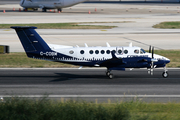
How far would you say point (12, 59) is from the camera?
31547 mm

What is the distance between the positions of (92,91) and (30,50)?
6.45 metres

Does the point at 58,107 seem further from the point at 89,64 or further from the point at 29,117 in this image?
the point at 89,64

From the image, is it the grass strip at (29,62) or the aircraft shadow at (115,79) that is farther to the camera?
the grass strip at (29,62)

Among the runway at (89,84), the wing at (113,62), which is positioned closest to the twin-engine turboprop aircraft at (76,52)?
the wing at (113,62)

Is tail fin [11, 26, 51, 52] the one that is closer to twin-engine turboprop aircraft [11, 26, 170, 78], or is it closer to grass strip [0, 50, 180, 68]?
twin-engine turboprop aircraft [11, 26, 170, 78]

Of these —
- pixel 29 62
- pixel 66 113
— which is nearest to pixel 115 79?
pixel 29 62

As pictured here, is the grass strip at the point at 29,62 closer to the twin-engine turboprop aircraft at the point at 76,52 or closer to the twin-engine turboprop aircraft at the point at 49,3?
the twin-engine turboprop aircraft at the point at 76,52

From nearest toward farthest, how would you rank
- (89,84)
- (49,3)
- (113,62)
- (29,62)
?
(89,84) → (113,62) → (29,62) → (49,3)

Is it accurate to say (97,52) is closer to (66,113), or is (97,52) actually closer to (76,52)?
(76,52)

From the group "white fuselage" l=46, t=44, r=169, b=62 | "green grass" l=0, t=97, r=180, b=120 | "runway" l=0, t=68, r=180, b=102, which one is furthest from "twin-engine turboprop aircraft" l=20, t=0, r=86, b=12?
"green grass" l=0, t=97, r=180, b=120

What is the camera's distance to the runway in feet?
60.6

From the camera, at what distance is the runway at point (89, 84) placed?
18469 millimetres

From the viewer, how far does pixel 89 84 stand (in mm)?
21531

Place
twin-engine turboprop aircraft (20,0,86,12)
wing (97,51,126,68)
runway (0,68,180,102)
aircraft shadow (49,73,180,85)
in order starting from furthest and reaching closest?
twin-engine turboprop aircraft (20,0,86,12), aircraft shadow (49,73,180,85), wing (97,51,126,68), runway (0,68,180,102)
